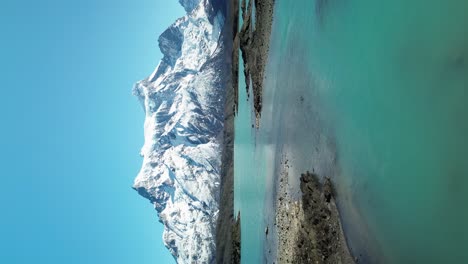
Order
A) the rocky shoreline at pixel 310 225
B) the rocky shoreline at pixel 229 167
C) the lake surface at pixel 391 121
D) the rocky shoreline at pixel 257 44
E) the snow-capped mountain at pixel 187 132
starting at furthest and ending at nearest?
the snow-capped mountain at pixel 187 132, the rocky shoreline at pixel 229 167, the rocky shoreline at pixel 257 44, the rocky shoreline at pixel 310 225, the lake surface at pixel 391 121

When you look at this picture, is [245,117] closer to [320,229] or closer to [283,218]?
[283,218]

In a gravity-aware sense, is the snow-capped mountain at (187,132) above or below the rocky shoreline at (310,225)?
above

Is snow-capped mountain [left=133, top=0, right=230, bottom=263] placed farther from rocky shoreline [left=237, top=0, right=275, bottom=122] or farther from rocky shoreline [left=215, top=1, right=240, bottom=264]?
rocky shoreline [left=237, top=0, right=275, bottom=122]

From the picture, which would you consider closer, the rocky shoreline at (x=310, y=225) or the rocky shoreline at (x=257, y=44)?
the rocky shoreline at (x=310, y=225)

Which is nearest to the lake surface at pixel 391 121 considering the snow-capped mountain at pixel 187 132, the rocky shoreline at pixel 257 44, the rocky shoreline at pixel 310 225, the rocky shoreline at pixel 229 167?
the rocky shoreline at pixel 310 225

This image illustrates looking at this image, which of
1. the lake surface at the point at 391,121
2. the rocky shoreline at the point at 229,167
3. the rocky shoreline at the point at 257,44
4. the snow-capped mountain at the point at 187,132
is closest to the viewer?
the lake surface at the point at 391,121

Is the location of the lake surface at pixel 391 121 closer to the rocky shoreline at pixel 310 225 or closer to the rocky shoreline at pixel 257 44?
the rocky shoreline at pixel 310 225

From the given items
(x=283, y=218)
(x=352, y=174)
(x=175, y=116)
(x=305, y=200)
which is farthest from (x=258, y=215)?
(x=175, y=116)
